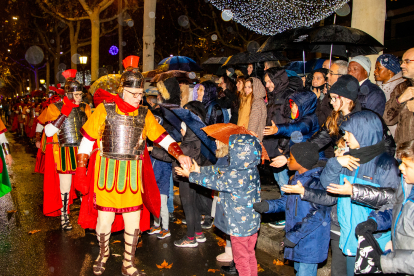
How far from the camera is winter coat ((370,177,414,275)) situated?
2330 millimetres

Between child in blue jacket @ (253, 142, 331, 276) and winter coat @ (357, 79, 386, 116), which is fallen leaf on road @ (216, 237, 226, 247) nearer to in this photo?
child in blue jacket @ (253, 142, 331, 276)

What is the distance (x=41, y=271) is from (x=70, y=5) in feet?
62.3

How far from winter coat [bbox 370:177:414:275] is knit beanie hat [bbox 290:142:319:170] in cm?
76

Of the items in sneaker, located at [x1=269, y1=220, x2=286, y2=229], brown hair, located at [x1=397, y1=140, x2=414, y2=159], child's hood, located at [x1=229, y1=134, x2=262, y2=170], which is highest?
brown hair, located at [x1=397, y1=140, x2=414, y2=159]

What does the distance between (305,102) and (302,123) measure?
0.31 metres

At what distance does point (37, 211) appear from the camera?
683 centimetres

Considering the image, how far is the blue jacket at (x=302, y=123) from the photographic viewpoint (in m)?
4.61

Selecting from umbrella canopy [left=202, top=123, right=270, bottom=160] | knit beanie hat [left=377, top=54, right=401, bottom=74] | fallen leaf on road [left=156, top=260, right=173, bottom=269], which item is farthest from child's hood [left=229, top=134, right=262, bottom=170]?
knit beanie hat [left=377, top=54, right=401, bottom=74]

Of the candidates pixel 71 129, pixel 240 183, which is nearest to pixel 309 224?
pixel 240 183

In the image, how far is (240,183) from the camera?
3.57 meters

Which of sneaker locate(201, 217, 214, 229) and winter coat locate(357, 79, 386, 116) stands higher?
winter coat locate(357, 79, 386, 116)

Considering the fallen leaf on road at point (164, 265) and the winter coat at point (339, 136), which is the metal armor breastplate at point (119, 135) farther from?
the winter coat at point (339, 136)

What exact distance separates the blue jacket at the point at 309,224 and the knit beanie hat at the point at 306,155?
14cm

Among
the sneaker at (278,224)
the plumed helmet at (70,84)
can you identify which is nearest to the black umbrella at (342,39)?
the sneaker at (278,224)
